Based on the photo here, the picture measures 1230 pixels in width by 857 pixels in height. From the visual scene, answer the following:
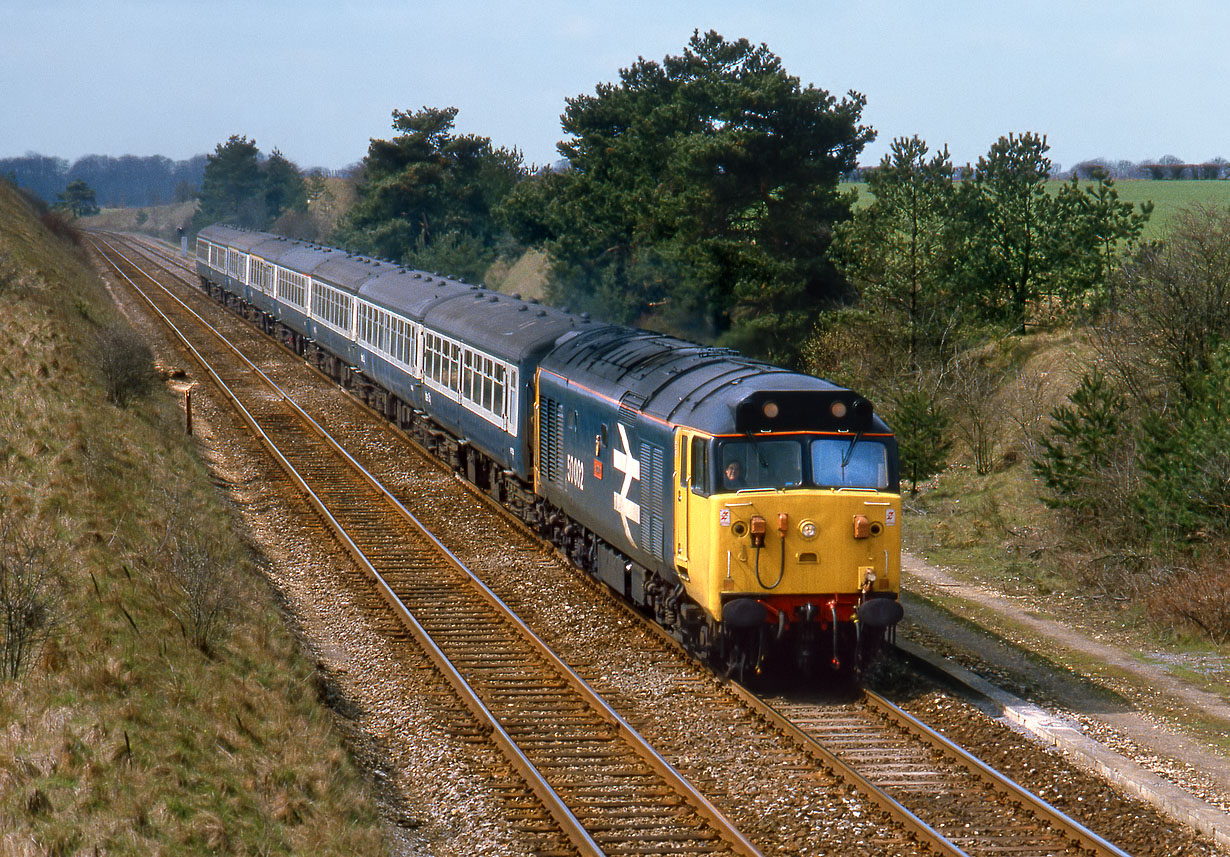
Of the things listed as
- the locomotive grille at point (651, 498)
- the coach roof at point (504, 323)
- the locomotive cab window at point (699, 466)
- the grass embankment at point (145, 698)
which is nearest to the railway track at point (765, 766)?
the locomotive grille at point (651, 498)

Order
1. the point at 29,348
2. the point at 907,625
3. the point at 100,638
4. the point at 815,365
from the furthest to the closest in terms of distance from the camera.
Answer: the point at 815,365
the point at 29,348
the point at 907,625
the point at 100,638

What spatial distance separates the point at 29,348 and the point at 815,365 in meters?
18.7

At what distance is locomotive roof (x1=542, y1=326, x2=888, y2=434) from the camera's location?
1285 centimetres

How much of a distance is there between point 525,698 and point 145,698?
3762 millimetres

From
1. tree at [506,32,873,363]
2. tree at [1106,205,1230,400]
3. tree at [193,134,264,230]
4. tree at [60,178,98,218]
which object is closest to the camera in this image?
tree at [1106,205,1230,400]

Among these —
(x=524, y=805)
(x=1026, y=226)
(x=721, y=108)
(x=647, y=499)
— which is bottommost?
(x=524, y=805)

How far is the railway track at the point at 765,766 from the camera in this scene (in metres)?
9.79

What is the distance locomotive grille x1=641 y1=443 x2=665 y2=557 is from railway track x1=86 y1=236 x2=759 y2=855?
1680 mm

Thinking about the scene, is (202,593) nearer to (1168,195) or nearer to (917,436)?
(917,436)

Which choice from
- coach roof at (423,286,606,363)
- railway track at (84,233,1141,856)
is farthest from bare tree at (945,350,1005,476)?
railway track at (84,233,1141,856)

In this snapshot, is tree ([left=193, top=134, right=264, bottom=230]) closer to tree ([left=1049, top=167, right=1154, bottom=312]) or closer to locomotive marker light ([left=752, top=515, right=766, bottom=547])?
tree ([left=1049, top=167, right=1154, bottom=312])

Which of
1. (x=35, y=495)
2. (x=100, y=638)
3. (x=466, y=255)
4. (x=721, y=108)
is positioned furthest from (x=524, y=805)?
(x=466, y=255)

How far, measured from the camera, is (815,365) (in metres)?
34.1

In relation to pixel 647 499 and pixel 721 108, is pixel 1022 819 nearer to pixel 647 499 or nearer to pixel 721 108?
pixel 647 499
